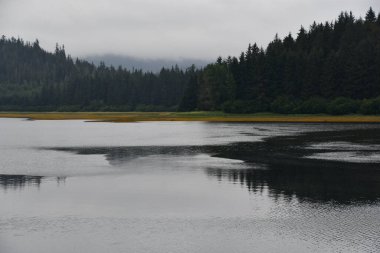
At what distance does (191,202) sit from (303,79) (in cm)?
12565

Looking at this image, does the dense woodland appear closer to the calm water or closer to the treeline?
the treeline

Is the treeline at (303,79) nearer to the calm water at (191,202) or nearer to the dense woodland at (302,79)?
the dense woodland at (302,79)

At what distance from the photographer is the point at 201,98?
165m

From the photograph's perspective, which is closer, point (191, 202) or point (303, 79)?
point (191, 202)

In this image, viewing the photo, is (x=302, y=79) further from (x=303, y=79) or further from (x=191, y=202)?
(x=191, y=202)

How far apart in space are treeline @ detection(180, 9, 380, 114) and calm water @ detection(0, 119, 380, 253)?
83860 mm

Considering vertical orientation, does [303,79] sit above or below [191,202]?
above

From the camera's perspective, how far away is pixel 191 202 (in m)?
31.2

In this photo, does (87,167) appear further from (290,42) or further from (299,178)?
(290,42)

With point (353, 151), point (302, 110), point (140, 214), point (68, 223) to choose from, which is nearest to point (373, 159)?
point (353, 151)

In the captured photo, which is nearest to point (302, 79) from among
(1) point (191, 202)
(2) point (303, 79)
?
(2) point (303, 79)

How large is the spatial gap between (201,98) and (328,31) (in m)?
56.6

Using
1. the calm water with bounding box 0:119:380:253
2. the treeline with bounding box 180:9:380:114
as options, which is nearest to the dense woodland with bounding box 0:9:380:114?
the treeline with bounding box 180:9:380:114

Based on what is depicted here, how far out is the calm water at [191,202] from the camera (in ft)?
74.6
